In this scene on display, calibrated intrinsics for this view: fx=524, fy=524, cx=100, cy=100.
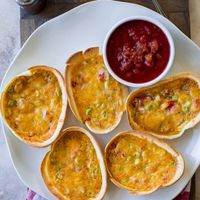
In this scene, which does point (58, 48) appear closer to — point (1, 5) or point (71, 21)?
point (71, 21)

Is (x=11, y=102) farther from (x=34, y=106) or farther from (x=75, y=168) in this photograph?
(x=75, y=168)

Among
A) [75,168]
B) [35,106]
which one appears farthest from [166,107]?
[35,106]

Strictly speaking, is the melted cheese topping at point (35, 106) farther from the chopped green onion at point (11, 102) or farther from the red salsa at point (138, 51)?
the red salsa at point (138, 51)

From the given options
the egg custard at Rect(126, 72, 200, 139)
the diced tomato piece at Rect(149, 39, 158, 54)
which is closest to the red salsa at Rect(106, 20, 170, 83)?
the diced tomato piece at Rect(149, 39, 158, 54)

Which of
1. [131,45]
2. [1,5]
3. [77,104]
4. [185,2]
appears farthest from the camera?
[1,5]

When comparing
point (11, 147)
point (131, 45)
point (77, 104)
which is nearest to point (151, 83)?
point (131, 45)

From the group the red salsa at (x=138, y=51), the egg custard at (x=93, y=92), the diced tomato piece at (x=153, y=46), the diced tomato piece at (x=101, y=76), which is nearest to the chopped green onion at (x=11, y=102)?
the egg custard at (x=93, y=92)
